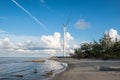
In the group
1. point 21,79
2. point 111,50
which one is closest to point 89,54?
point 111,50

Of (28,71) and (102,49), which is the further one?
(102,49)

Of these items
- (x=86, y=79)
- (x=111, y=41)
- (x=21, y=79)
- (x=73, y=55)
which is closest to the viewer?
(x=86, y=79)

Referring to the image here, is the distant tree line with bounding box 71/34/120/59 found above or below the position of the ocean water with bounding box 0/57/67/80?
above

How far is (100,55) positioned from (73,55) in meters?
27.4

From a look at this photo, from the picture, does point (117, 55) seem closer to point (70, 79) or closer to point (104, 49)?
point (104, 49)

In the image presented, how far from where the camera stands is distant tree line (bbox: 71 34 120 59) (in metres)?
139

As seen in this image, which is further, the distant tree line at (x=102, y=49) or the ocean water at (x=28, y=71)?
the distant tree line at (x=102, y=49)

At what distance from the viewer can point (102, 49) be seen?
14462 cm

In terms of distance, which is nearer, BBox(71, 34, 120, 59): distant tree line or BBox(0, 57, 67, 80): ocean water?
BBox(0, 57, 67, 80): ocean water

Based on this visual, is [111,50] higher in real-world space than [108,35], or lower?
lower

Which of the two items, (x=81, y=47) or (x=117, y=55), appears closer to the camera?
(x=117, y=55)

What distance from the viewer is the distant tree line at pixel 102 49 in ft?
456

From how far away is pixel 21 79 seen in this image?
34062mm

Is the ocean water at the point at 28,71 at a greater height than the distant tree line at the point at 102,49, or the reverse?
the distant tree line at the point at 102,49
